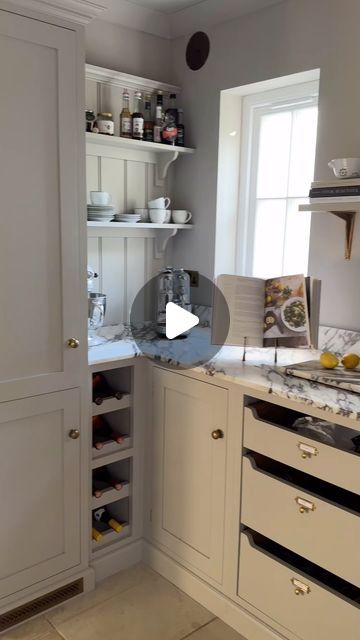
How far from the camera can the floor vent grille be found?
187 centimetres

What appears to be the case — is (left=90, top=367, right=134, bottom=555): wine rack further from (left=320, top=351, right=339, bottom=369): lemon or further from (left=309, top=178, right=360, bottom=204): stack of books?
(left=309, top=178, right=360, bottom=204): stack of books

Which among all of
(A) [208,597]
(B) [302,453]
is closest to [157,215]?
(B) [302,453]

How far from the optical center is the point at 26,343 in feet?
5.71

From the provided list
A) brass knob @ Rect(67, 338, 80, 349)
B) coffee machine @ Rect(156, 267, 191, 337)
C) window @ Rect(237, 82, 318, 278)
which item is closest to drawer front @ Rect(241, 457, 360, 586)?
brass knob @ Rect(67, 338, 80, 349)

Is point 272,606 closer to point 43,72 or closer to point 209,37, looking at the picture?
point 43,72

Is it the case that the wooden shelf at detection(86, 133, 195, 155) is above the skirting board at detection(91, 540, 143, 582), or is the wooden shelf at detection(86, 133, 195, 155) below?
above

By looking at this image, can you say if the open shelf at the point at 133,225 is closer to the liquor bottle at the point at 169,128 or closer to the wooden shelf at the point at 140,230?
the wooden shelf at the point at 140,230

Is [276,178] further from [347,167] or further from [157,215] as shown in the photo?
[347,167]

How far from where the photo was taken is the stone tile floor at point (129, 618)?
73.4 inches

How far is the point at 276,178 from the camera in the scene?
97.3 inches

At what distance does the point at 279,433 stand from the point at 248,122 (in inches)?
60.1

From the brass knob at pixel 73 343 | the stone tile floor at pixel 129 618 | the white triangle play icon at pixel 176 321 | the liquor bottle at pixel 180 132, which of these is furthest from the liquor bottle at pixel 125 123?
the stone tile floor at pixel 129 618

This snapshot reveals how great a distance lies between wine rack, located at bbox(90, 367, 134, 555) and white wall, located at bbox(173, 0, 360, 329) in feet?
2.64

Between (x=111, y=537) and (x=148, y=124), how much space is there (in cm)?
177
